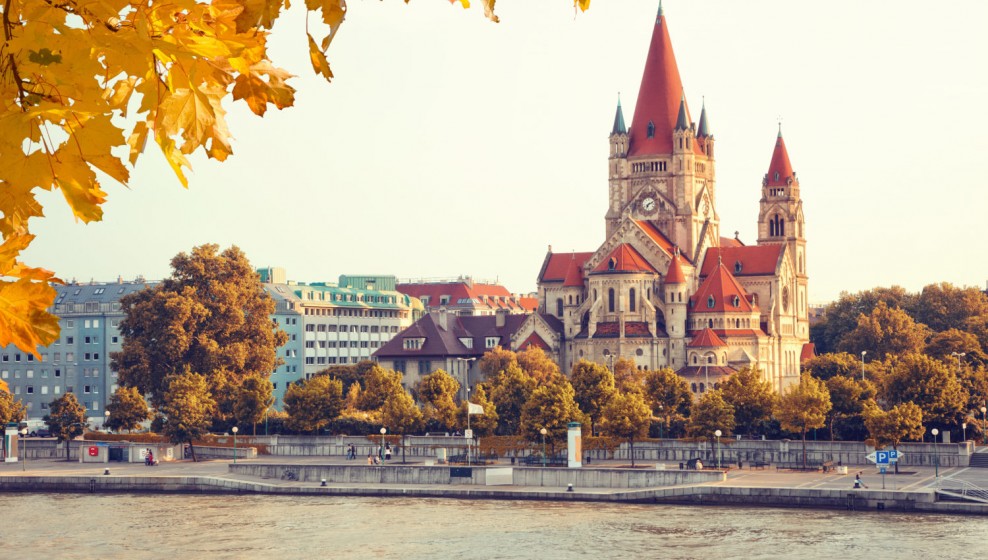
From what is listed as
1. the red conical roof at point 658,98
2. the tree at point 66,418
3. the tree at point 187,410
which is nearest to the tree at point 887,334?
the red conical roof at point 658,98

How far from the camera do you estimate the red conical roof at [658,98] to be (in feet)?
456

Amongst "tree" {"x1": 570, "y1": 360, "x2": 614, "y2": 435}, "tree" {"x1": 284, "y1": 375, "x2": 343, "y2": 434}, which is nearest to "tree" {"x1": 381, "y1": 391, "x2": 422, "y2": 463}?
"tree" {"x1": 284, "y1": 375, "x2": 343, "y2": 434}

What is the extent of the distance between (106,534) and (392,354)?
243ft

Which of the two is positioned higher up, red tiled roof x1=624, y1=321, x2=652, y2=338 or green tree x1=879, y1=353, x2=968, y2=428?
red tiled roof x1=624, y1=321, x2=652, y2=338

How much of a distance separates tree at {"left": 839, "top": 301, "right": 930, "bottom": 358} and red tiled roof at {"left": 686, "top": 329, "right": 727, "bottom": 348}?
1890 centimetres

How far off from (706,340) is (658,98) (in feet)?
93.5

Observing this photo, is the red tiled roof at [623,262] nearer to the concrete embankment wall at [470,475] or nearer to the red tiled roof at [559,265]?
the red tiled roof at [559,265]

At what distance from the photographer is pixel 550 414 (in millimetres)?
84688

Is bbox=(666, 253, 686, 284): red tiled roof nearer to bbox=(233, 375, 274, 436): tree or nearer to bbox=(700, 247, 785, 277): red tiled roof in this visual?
bbox=(700, 247, 785, 277): red tiled roof

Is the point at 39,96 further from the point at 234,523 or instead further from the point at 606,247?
the point at 606,247

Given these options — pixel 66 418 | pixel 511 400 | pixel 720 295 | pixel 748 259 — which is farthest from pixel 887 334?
pixel 66 418

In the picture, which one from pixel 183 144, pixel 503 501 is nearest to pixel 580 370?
pixel 503 501

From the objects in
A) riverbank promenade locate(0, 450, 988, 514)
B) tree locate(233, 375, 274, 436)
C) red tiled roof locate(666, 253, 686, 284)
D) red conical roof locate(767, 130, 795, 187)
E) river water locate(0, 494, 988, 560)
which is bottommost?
river water locate(0, 494, 988, 560)

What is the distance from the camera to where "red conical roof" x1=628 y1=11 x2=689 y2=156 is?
139125 millimetres
